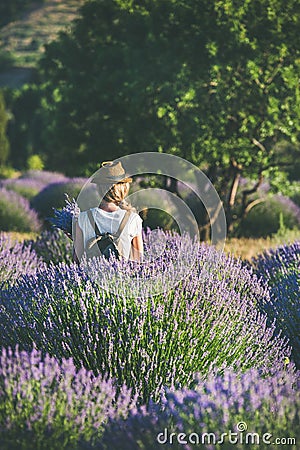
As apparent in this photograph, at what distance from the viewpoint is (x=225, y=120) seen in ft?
30.6

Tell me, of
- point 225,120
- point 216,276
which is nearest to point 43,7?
point 225,120

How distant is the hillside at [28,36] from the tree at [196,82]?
43832 mm

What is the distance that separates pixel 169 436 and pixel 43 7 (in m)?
79.4

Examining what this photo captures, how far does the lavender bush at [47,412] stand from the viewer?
107 inches

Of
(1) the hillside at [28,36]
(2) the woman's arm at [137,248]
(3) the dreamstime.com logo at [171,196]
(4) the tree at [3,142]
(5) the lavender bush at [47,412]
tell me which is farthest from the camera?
(1) the hillside at [28,36]

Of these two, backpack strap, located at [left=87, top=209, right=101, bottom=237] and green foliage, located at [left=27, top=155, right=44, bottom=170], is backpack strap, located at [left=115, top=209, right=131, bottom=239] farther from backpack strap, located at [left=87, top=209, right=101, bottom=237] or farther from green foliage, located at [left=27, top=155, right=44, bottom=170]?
green foliage, located at [left=27, top=155, right=44, bottom=170]

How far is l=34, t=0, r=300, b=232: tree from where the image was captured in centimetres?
902

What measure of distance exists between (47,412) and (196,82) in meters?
7.05

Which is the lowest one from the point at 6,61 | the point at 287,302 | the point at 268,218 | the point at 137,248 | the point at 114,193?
the point at 268,218

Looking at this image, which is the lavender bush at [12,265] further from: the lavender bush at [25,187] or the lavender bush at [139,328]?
the lavender bush at [25,187]

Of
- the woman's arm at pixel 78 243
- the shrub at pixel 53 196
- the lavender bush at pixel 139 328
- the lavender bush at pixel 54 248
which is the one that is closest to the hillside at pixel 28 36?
the shrub at pixel 53 196

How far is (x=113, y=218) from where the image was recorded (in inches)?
171

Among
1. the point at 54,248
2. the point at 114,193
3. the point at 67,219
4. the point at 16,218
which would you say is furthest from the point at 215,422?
the point at 16,218

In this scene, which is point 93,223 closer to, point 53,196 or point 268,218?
point 53,196
